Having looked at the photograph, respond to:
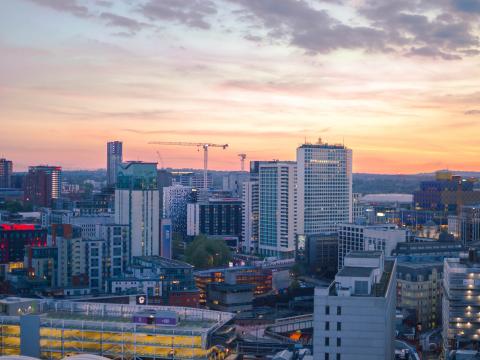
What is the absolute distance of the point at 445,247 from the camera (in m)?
36.1

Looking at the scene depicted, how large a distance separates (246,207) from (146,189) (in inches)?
712

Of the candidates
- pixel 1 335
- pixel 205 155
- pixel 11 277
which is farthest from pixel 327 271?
pixel 205 155

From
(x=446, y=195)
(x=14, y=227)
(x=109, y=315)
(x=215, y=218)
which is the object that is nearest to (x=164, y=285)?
(x=109, y=315)

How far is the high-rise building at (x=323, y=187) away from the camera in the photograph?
49.9m

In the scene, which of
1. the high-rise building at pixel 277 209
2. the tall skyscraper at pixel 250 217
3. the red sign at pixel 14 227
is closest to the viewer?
the red sign at pixel 14 227

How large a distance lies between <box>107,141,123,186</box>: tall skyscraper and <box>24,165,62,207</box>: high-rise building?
71.4ft

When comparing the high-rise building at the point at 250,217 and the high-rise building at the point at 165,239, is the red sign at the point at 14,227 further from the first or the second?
the high-rise building at the point at 250,217

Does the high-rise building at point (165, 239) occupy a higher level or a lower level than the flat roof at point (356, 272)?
lower

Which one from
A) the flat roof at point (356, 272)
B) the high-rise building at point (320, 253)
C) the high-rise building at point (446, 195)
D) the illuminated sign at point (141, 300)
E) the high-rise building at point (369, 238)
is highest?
the high-rise building at point (446, 195)

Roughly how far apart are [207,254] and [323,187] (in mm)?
12275

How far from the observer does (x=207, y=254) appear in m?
42.1

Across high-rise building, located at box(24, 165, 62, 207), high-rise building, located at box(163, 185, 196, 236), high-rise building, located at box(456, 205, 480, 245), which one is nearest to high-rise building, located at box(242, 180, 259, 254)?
high-rise building, located at box(163, 185, 196, 236)

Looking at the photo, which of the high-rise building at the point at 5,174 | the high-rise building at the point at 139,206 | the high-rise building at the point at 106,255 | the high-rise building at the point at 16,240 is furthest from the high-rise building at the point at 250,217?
the high-rise building at the point at 5,174

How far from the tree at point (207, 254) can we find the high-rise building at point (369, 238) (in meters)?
7.44
